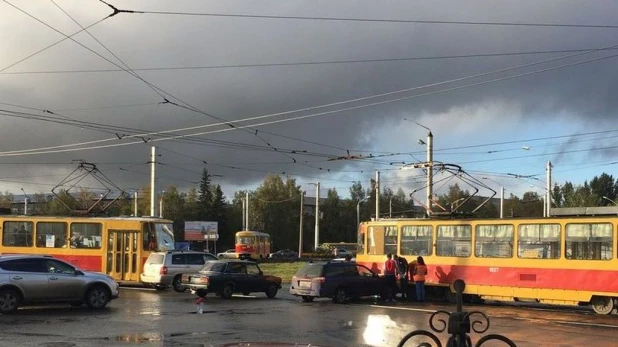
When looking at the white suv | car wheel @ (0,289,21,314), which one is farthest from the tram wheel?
car wheel @ (0,289,21,314)

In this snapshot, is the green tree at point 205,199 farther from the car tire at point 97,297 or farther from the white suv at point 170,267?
the car tire at point 97,297

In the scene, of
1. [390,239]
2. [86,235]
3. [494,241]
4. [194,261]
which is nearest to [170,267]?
[194,261]

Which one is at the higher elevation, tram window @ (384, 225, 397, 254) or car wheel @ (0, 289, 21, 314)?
tram window @ (384, 225, 397, 254)

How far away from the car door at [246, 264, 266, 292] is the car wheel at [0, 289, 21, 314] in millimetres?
8854

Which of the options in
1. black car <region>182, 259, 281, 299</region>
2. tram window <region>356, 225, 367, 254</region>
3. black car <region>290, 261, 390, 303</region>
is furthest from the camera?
tram window <region>356, 225, 367, 254</region>

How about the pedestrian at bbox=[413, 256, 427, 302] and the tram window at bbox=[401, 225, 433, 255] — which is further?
the tram window at bbox=[401, 225, 433, 255]

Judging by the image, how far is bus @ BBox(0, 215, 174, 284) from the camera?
29.6 metres

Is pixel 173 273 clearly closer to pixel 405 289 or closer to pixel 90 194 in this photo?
pixel 405 289

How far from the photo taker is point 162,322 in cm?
1591

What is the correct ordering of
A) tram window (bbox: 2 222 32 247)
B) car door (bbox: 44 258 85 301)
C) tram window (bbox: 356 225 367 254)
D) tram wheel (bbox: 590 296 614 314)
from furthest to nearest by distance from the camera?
tram window (bbox: 2 222 32 247) < tram window (bbox: 356 225 367 254) < tram wheel (bbox: 590 296 614 314) < car door (bbox: 44 258 85 301)

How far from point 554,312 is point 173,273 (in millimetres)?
14276

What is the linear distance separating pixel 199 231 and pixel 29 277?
79.8 meters

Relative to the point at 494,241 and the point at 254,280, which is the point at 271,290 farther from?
the point at 494,241

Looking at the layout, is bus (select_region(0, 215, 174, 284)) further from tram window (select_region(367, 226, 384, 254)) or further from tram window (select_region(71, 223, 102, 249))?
tram window (select_region(367, 226, 384, 254))
